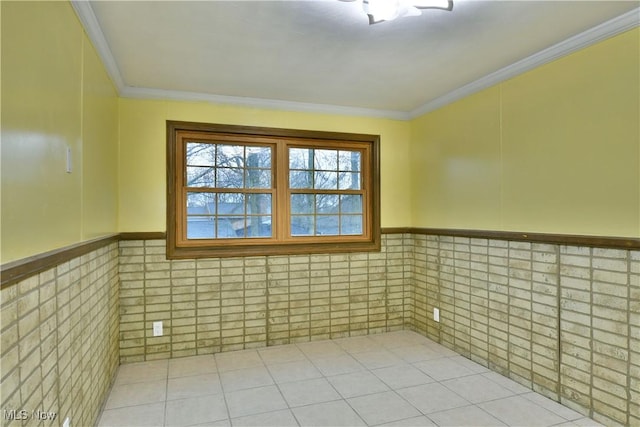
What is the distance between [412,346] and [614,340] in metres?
1.70

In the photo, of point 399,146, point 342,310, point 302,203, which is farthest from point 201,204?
point 399,146

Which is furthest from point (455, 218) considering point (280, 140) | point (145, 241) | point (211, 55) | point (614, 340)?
point (145, 241)

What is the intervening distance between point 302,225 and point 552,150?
223cm

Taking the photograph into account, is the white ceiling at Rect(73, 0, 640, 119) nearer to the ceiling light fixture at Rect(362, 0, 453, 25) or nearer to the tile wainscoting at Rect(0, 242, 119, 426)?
the ceiling light fixture at Rect(362, 0, 453, 25)

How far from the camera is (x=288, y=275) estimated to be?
361 cm

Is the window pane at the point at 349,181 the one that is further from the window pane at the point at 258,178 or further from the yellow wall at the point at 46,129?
the yellow wall at the point at 46,129

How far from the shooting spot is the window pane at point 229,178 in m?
3.46

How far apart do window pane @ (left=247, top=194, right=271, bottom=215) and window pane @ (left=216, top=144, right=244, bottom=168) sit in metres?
0.33

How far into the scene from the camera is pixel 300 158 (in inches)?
147

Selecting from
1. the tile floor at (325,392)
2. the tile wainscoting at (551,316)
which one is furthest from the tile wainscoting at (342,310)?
the tile floor at (325,392)

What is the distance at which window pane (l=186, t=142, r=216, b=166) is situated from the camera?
3.39 metres

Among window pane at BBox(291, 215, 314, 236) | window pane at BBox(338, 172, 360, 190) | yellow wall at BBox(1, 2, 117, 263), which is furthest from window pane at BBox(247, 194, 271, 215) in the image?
yellow wall at BBox(1, 2, 117, 263)

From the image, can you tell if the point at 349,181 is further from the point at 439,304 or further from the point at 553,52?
the point at 553,52

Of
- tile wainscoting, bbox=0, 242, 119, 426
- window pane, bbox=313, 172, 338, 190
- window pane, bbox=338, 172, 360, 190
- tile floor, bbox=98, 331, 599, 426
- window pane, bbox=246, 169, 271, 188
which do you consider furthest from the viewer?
window pane, bbox=338, 172, 360, 190
